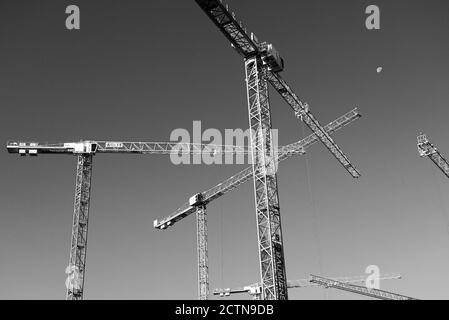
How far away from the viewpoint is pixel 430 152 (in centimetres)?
7150

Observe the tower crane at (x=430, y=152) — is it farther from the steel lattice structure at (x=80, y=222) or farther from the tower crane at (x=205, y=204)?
the steel lattice structure at (x=80, y=222)

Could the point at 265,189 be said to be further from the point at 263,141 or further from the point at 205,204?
the point at 205,204

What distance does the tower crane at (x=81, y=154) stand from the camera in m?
46.3

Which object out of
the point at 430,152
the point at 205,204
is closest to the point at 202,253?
the point at 205,204

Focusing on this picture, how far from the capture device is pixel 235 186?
58250mm

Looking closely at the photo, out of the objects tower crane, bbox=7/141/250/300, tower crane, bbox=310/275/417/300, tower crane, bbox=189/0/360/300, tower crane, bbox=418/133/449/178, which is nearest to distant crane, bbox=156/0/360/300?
tower crane, bbox=189/0/360/300

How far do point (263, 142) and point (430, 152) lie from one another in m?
49.4

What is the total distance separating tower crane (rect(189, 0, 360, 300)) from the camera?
92.8 ft

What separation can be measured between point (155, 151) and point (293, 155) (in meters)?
19.1

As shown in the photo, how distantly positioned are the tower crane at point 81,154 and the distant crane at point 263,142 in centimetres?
1949
